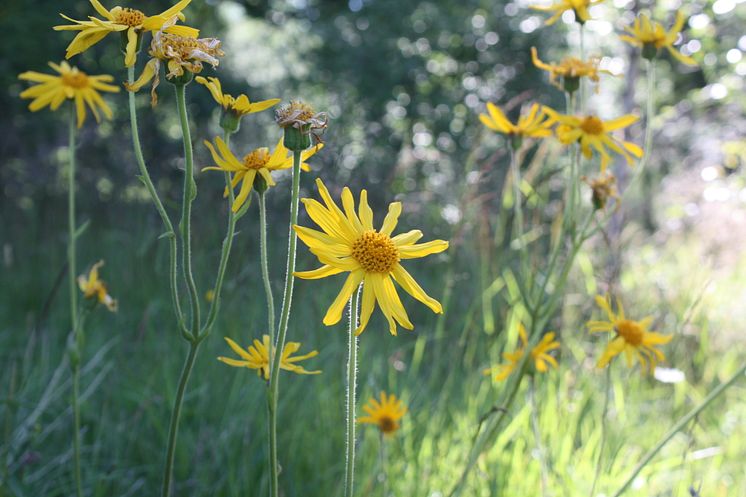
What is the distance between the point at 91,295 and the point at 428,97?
610 centimetres

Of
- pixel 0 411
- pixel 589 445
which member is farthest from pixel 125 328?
pixel 589 445

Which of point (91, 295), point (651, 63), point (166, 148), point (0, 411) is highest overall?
point (166, 148)

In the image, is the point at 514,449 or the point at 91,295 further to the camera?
the point at 514,449

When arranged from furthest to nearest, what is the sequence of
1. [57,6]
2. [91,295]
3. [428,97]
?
1. [428,97]
2. [57,6]
3. [91,295]

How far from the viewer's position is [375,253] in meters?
1.08

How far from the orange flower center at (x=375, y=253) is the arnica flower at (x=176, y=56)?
34 cm

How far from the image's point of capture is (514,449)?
7.29 ft

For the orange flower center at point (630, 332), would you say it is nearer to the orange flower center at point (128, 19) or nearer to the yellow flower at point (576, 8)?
the yellow flower at point (576, 8)

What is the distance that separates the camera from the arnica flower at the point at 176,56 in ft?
Answer: 3.41

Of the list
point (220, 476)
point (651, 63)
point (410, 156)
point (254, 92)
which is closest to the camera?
point (651, 63)

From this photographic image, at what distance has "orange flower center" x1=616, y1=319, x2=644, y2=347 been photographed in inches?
70.1

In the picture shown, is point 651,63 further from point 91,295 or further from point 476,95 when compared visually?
point 476,95

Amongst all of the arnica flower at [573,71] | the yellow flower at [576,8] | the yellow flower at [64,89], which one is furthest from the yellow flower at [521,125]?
the yellow flower at [64,89]

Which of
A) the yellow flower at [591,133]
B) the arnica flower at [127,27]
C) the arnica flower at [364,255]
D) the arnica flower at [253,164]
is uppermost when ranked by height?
the yellow flower at [591,133]
